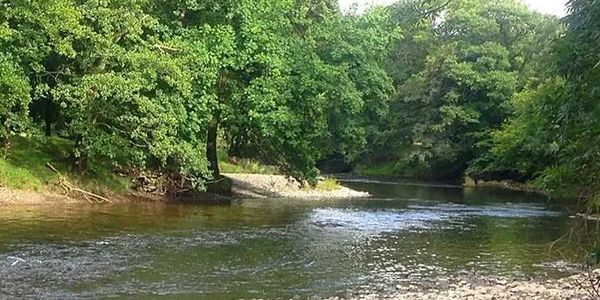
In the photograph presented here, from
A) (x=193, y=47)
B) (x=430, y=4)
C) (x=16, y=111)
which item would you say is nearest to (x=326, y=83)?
(x=193, y=47)

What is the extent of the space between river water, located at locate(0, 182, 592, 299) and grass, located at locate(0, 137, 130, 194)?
227 centimetres

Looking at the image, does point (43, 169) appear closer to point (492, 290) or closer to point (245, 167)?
point (245, 167)

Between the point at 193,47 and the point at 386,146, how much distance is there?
4443 centimetres

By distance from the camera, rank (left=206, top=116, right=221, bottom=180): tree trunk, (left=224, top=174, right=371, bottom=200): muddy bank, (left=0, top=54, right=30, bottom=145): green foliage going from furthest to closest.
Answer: (left=224, top=174, right=371, bottom=200): muddy bank → (left=206, top=116, right=221, bottom=180): tree trunk → (left=0, top=54, right=30, bottom=145): green foliage

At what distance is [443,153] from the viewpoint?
208ft

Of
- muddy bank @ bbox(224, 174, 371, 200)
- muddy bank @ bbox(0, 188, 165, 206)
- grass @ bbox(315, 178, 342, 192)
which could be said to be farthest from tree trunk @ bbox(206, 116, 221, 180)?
grass @ bbox(315, 178, 342, 192)

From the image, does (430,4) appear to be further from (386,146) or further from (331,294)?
(386,146)

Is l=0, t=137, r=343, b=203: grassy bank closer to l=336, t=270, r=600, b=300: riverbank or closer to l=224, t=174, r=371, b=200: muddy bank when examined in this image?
l=224, t=174, r=371, b=200: muddy bank

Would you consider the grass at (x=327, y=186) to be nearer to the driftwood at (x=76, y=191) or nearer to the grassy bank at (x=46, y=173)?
the grassy bank at (x=46, y=173)

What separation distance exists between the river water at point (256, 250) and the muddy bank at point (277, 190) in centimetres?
604

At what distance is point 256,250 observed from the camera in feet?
62.6

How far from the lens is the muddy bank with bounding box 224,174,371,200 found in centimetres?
3784

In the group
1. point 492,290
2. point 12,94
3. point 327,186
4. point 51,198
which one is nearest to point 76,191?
point 51,198

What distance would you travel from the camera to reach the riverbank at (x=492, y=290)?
13.2 meters
